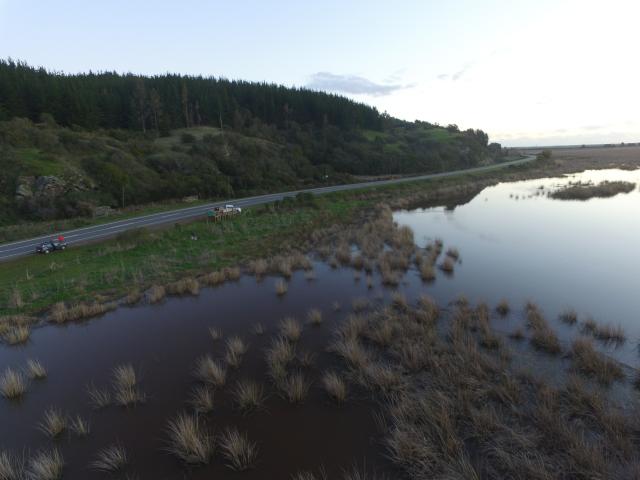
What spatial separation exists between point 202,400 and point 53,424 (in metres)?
3.58

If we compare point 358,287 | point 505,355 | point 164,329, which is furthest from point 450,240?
point 164,329

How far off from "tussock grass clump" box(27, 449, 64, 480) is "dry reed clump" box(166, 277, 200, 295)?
33.7 feet

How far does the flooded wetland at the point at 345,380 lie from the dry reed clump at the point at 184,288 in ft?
0.39

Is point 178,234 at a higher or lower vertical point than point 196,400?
higher

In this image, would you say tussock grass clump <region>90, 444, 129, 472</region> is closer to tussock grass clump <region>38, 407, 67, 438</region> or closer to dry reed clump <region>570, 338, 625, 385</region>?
tussock grass clump <region>38, 407, 67, 438</region>

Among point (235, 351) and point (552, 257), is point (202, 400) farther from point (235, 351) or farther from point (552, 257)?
point (552, 257)

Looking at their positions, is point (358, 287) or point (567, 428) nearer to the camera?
point (567, 428)

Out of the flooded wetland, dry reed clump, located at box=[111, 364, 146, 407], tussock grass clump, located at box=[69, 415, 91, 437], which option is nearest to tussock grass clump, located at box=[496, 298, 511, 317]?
the flooded wetland

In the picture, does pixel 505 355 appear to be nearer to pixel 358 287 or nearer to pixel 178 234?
pixel 358 287

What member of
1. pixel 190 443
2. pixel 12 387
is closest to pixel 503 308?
pixel 190 443

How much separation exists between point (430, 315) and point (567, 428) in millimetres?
5939

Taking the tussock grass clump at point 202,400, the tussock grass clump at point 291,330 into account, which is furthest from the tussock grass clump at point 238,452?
the tussock grass clump at point 291,330

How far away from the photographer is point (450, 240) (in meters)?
25.4

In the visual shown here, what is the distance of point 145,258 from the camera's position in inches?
869
